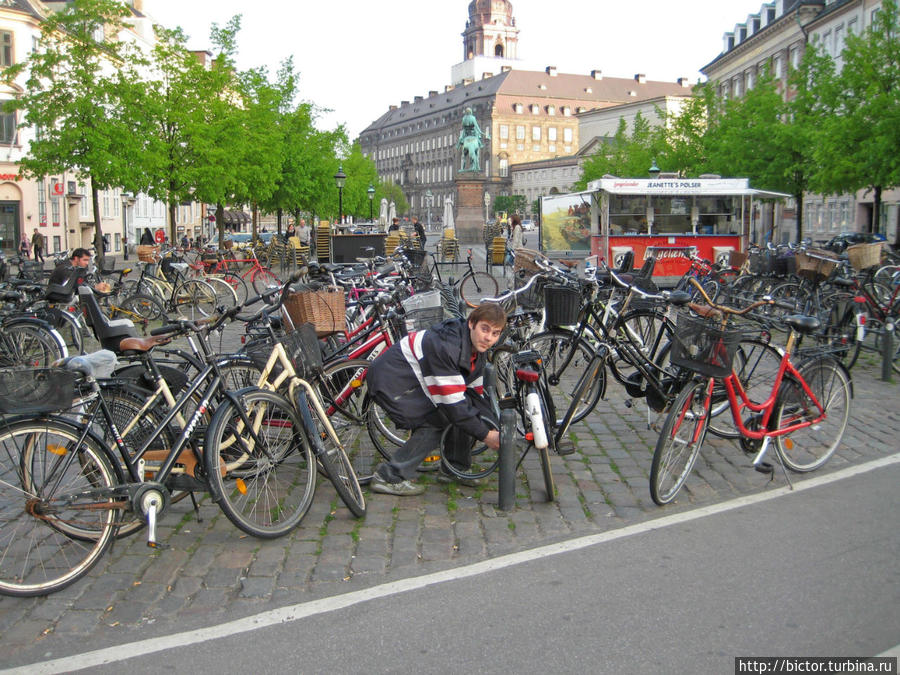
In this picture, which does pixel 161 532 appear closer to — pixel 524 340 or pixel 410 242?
pixel 524 340

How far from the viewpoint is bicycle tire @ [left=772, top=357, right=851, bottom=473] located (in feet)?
19.7

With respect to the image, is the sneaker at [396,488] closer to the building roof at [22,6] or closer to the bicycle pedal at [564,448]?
the bicycle pedal at [564,448]

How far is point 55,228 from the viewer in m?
45.9

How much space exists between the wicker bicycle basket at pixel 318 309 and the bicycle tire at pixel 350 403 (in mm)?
530

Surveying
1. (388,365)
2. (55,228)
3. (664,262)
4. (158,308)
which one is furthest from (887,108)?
(55,228)

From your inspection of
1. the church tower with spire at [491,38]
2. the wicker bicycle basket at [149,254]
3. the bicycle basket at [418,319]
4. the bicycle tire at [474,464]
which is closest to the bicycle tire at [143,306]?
the wicker bicycle basket at [149,254]

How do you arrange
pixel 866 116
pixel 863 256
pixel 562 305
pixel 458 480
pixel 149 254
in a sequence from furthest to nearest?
pixel 866 116 < pixel 149 254 < pixel 863 256 < pixel 562 305 < pixel 458 480

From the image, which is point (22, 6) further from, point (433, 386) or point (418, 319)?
point (433, 386)

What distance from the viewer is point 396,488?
5828 millimetres

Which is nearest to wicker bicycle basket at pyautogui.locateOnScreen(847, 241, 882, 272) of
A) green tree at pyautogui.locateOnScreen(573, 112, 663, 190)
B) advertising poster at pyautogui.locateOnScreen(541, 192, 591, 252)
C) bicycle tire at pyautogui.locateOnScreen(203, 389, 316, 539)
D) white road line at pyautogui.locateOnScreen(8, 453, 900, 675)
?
white road line at pyautogui.locateOnScreen(8, 453, 900, 675)

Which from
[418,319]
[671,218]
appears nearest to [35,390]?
[418,319]

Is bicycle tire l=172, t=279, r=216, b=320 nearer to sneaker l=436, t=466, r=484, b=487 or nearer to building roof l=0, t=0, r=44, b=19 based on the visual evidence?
sneaker l=436, t=466, r=484, b=487

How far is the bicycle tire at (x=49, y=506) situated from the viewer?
416 centimetres

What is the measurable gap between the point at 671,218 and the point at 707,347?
18.0 meters
